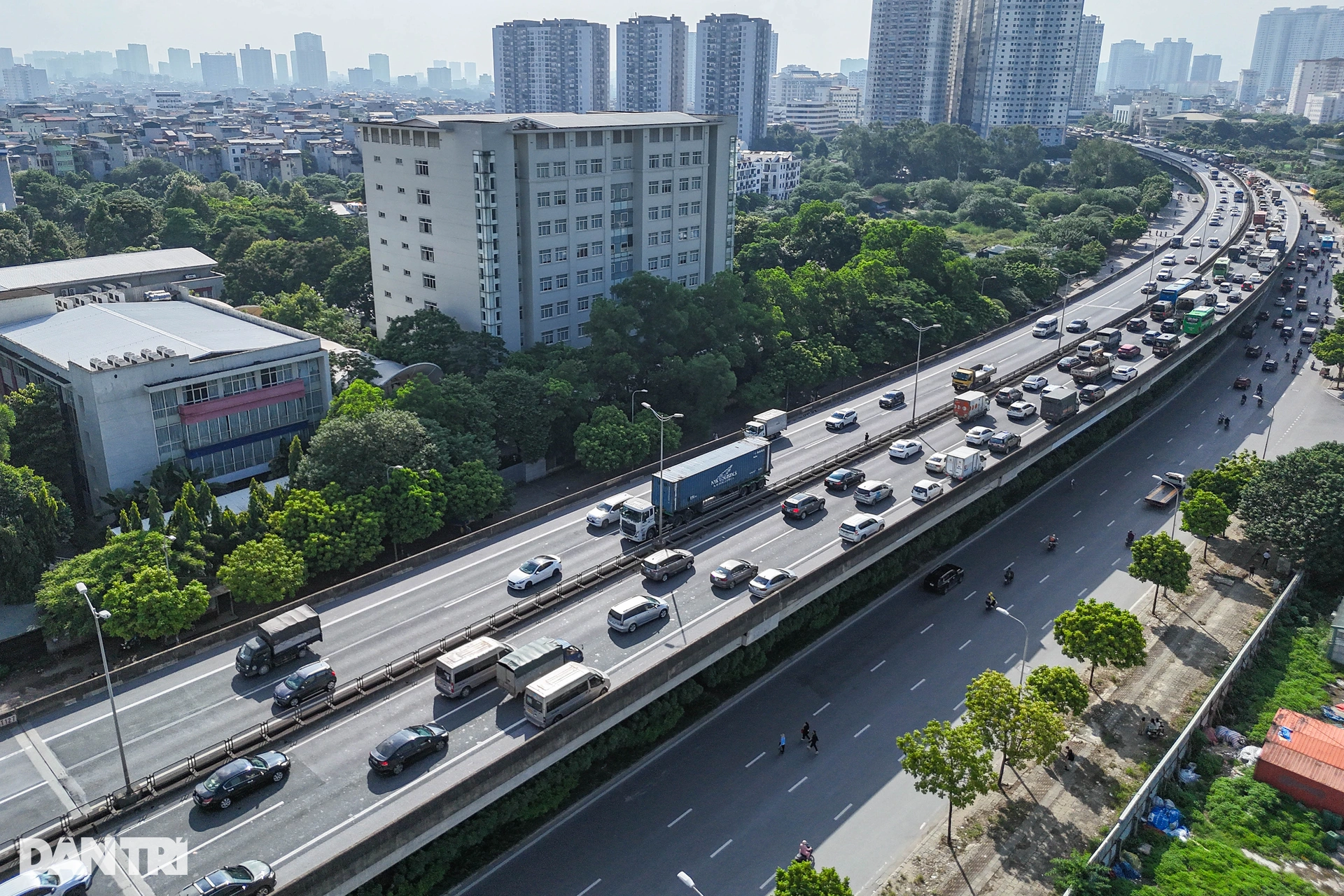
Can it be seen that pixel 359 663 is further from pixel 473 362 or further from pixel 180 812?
pixel 473 362

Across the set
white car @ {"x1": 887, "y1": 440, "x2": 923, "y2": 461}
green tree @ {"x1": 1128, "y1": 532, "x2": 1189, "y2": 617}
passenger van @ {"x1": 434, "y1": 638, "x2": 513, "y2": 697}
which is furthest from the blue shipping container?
green tree @ {"x1": 1128, "y1": 532, "x2": 1189, "y2": 617}

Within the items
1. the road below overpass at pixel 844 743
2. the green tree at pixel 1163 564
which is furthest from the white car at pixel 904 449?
the green tree at pixel 1163 564

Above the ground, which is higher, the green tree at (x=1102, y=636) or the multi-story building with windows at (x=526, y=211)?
Result: the multi-story building with windows at (x=526, y=211)

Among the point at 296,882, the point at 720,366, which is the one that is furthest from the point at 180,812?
the point at 720,366

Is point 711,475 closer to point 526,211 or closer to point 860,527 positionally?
point 860,527

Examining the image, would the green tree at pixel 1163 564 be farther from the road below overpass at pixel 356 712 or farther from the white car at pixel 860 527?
the white car at pixel 860 527
